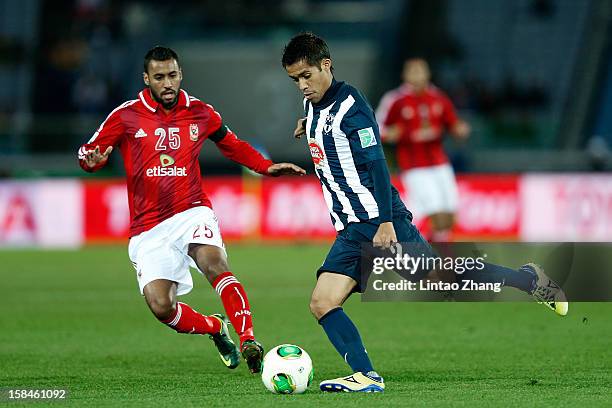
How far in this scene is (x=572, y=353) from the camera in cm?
837

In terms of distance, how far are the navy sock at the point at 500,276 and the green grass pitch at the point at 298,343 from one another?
0.57 m

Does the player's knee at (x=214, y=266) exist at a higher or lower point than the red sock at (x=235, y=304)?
higher

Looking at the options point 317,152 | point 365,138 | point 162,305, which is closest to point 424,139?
point 162,305

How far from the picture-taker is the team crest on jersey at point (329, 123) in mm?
6704

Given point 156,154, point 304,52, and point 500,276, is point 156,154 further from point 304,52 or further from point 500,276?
point 500,276

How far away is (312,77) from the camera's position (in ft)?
21.8

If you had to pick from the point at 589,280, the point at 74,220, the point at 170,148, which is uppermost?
the point at 170,148

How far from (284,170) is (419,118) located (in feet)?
20.4

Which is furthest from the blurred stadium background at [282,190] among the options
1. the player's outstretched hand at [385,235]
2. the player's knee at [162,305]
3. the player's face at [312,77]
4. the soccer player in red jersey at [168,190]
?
the player's face at [312,77]

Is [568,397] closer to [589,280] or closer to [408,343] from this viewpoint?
[589,280]

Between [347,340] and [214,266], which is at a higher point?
[214,266]

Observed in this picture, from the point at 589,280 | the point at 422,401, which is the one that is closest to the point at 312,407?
the point at 422,401

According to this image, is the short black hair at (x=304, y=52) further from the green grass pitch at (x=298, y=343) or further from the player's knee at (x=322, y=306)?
the green grass pitch at (x=298, y=343)

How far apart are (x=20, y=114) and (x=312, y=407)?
19057 mm
